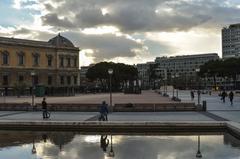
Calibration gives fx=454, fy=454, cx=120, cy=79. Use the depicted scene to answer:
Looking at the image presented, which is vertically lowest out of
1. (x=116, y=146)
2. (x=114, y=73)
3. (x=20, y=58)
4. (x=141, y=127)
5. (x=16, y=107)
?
(x=116, y=146)

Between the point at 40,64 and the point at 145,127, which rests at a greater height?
the point at 40,64

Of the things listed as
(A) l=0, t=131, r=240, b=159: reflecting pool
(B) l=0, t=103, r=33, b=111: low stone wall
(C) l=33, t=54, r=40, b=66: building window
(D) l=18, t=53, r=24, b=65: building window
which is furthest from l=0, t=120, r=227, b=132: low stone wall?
(C) l=33, t=54, r=40, b=66: building window

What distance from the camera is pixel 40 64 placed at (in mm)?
126875

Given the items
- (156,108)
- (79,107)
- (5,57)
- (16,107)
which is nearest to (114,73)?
(5,57)

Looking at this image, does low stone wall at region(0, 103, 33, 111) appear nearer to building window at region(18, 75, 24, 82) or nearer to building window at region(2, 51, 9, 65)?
building window at region(2, 51, 9, 65)

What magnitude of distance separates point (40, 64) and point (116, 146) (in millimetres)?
108717

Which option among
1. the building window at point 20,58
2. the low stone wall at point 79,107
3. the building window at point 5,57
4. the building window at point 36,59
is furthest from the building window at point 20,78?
the low stone wall at point 79,107

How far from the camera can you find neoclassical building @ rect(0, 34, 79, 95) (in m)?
116

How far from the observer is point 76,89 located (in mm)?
135500

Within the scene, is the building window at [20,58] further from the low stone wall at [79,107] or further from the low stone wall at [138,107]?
the low stone wall at [79,107]

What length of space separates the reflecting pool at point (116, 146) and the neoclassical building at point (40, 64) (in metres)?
85.6

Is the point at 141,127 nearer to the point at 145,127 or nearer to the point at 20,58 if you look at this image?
the point at 145,127

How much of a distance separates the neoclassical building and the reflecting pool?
85.6 metres

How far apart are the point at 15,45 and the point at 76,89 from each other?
2494 centimetres
